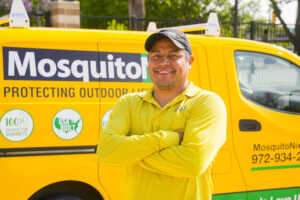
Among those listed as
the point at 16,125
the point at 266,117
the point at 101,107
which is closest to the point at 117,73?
the point at 101,107

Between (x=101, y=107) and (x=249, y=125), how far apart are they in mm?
1316

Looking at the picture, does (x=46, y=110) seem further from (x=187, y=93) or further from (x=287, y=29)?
(x=287, y=29)

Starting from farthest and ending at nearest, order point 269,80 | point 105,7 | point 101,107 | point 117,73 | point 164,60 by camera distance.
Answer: point 105,7 → point 269,80 → point 117,73 → point 101,107 → point 164,60

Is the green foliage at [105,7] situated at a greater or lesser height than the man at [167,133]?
greater

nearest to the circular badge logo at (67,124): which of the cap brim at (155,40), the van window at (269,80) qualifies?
the cap brim at (155,40)

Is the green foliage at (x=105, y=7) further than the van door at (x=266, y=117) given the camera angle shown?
Yes

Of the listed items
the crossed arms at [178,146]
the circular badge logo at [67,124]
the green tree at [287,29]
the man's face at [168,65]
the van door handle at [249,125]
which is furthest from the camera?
the green tree at [287,29]

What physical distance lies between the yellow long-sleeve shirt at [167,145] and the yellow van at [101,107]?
934mm

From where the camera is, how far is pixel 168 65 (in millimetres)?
1986

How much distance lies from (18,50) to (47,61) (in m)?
0.22

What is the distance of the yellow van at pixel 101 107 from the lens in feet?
9.20

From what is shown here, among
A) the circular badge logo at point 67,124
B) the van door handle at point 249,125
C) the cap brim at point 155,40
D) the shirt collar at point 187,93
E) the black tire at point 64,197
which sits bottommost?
the black tire at point 64,197

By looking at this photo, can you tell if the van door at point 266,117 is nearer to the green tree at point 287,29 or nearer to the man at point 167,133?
the man at point 167,133

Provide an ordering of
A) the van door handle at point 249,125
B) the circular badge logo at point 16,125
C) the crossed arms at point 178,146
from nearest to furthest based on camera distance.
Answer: the crossed arms at point 178,146
the circular badge logo at point 16,125
the van door handle at point 249,125
